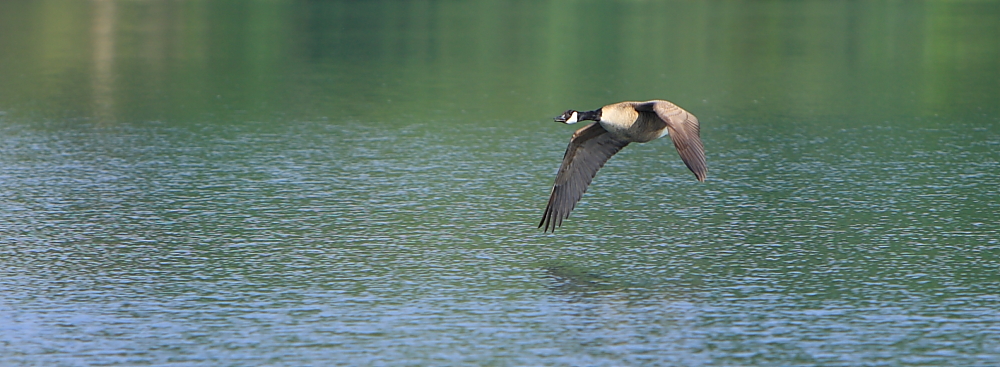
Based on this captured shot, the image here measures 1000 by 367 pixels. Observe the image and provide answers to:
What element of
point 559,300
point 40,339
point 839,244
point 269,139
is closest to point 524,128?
point 269,139

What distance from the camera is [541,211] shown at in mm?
15945

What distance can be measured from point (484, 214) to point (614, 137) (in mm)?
2518

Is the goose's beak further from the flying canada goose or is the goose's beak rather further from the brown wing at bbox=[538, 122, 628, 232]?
the brown wing at bbox=[538, 122, 628, 232]

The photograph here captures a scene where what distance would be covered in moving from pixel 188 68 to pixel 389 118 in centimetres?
956

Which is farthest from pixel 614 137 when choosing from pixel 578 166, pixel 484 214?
pixel 484 214

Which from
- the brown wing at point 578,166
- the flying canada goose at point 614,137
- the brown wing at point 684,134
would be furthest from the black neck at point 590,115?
the brown wing at point 578,166

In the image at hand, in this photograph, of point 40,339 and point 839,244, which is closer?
point 40,339

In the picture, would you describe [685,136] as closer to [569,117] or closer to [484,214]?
[569,117]

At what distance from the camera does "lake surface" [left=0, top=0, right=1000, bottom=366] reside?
35.9ft

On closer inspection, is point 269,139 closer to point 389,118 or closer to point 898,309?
point 389,118

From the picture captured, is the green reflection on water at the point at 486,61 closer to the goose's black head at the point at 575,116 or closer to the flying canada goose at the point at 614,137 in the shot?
the flying canada goose at the point at 614,137

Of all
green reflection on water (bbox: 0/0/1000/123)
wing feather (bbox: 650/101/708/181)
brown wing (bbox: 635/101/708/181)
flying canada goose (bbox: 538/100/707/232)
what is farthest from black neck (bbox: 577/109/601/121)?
green reflection on water (bbox: 0/0/1000/123)

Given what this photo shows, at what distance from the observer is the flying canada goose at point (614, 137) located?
39.1ft

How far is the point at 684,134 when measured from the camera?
39.3ft
